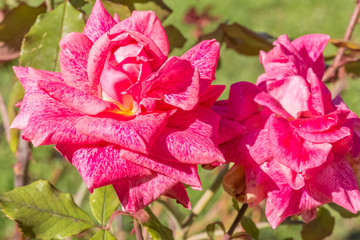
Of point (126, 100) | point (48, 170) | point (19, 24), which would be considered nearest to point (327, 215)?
point (126, 100)

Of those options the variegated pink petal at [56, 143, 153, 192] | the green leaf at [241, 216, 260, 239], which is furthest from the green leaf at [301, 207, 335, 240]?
the variegated pink petal at [56, 143, 153, 192]

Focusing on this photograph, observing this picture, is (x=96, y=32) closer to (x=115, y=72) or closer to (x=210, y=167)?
(x=115, y=72)

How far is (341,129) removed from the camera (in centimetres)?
61

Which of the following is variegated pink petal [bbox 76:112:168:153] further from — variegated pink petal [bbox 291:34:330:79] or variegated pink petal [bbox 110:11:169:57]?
variegated pink petal [bbox 291:34:330:79]

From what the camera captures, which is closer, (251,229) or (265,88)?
(265,88)

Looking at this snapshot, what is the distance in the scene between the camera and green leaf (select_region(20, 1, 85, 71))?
79 cm

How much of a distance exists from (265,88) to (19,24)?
1.55 feet

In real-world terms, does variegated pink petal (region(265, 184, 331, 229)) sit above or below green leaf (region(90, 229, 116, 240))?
above

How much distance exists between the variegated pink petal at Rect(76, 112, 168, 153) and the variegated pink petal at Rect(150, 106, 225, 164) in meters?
0.02

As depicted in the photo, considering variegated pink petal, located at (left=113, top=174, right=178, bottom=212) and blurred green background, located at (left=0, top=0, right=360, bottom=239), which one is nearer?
variegated pink petal, located at (left=113, top=174, right=178, bottom=212)

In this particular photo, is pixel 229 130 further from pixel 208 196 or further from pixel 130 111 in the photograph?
pixel 208 196

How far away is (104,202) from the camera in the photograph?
73 centimetres

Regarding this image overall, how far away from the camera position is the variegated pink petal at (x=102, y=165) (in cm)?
53

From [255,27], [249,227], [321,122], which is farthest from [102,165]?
[255,27]
